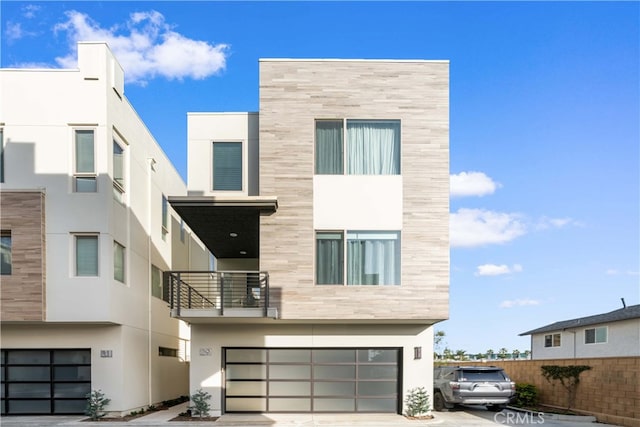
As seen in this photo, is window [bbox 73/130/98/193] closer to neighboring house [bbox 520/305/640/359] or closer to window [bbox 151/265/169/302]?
window [bbox 151/265/169/302]

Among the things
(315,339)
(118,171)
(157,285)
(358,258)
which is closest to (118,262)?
(118,171)

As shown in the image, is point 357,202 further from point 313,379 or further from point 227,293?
point 313,379

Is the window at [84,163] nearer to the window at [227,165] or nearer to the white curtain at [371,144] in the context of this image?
the window at [227,165]

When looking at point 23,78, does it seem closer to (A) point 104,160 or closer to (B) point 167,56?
(A) point 104,160

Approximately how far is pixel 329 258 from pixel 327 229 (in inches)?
29.8

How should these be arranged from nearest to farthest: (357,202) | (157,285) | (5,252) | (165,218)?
(5,252) → (357,202) → (157,285) → (165,218)

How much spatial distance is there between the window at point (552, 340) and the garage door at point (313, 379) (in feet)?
41.4

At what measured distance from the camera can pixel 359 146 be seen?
43.7 feet

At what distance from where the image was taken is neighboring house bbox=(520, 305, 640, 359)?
1806 centimetres

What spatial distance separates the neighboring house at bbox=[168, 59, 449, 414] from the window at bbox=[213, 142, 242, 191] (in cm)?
3

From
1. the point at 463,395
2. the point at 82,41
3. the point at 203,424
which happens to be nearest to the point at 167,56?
the point at 82,41

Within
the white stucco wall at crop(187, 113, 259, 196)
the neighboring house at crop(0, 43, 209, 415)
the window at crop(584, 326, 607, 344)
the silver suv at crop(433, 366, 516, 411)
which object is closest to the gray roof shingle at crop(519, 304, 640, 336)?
the window at crop(584, 326, 607, 344)

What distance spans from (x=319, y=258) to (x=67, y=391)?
7.84 metres

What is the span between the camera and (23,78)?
1308cm
